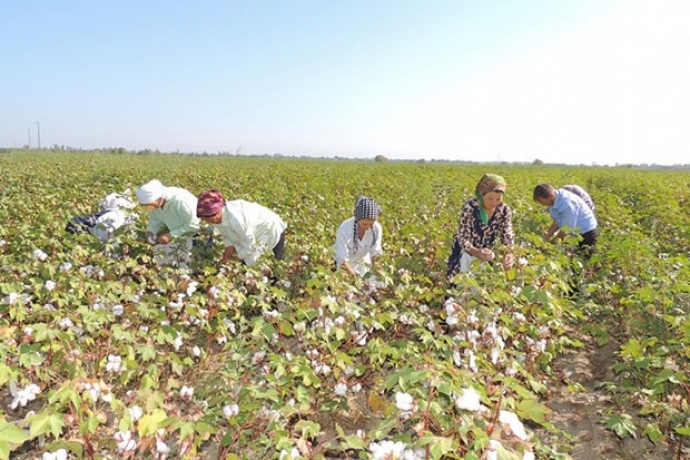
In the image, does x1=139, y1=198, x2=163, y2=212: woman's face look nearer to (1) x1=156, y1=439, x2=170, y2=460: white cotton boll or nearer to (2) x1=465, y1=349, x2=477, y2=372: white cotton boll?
(1) x1=156, y1=439, x2=170, y2=460: white cotton boll

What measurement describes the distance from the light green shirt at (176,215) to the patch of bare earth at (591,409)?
3.30 metres

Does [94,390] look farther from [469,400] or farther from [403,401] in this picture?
[469,400]

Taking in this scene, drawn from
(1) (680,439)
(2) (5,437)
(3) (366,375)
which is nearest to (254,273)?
(3) (366,375)

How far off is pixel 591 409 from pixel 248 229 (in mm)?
2881

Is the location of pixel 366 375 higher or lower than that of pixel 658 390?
lower

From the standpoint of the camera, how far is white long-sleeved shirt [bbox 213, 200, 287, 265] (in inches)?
149

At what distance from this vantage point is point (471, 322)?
2355 millimetres

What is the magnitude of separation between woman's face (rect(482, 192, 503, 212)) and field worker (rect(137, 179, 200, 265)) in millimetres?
2619

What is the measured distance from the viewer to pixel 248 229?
389 cm

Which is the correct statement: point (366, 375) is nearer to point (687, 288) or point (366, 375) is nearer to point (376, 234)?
point (376, 234)

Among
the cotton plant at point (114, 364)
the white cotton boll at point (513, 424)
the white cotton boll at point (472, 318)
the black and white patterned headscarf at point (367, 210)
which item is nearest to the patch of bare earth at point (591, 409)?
the white cotton boll at point (472, 318)

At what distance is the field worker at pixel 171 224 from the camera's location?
4.01 metres

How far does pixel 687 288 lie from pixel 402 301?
1.75 meters

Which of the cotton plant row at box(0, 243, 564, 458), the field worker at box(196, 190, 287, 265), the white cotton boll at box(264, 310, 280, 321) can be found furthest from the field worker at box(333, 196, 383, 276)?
the white cotton boll at box(264, 310, 280, 321)
